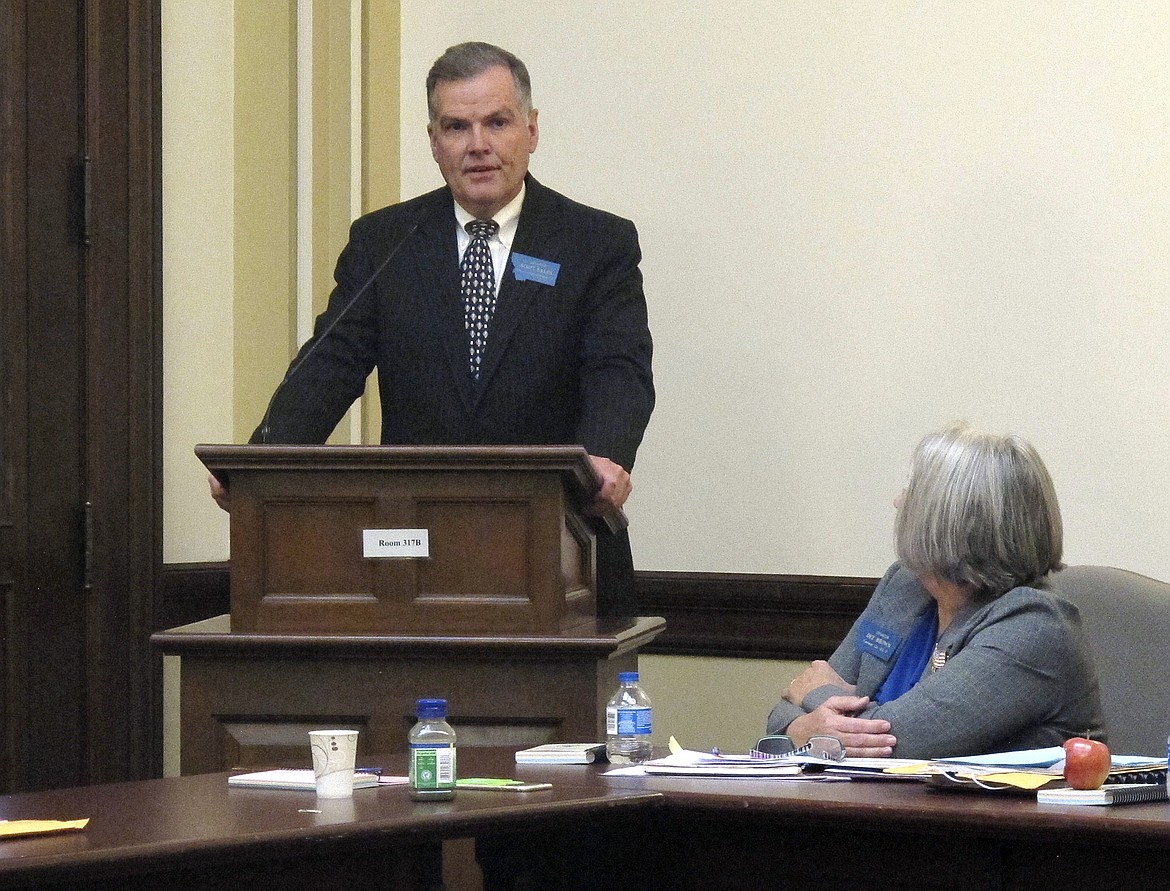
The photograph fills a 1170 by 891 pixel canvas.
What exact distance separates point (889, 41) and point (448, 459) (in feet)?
6.91

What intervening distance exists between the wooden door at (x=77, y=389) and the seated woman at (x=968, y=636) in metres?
2.20

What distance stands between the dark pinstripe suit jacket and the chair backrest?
3.29ft

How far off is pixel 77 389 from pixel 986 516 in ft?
8.57

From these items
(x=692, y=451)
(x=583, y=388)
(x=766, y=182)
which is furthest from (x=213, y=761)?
(x=766, y=182)

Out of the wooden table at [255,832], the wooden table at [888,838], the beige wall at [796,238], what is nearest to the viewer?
the wooden table at [255,832]

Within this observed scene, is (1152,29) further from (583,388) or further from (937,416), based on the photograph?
(583,388)

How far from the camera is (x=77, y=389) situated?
4.32m

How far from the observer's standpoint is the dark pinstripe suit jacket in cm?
361

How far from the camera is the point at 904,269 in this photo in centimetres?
436

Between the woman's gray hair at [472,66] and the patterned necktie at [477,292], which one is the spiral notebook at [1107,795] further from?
the woman's gray hair at [472,66]

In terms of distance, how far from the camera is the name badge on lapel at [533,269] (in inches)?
144

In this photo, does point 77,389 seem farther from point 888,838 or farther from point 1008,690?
point 888,838

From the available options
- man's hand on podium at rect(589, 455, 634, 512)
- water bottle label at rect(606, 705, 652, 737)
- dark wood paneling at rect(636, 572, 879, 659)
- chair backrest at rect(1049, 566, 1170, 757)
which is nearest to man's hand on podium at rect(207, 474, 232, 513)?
man's hand on podium at rect(589, 455, 634, 512)

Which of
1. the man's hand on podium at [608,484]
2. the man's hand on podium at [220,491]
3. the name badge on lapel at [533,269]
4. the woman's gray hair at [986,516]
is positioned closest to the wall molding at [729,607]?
the name badge on lapel at [533,269]
